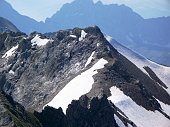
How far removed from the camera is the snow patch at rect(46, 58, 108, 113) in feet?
376

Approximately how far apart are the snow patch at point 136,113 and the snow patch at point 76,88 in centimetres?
703

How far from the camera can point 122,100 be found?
118m

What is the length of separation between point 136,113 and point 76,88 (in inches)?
646

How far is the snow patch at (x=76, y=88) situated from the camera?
115 metres

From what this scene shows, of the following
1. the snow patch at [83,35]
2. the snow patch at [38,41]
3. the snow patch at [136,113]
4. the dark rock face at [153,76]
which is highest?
the snow patch at [38,41]

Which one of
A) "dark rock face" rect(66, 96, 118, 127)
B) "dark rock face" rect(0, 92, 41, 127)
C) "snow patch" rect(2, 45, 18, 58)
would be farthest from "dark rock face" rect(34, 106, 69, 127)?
"snow patch" rect(2, 45, 18, 58)

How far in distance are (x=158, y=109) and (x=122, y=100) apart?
15.9 metres

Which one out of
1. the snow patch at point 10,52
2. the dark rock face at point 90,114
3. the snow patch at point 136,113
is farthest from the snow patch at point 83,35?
the dark rock face at point 90,114

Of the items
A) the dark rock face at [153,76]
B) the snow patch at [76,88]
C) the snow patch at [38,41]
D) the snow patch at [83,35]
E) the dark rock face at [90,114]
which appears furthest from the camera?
the dark rock face at [153,76]

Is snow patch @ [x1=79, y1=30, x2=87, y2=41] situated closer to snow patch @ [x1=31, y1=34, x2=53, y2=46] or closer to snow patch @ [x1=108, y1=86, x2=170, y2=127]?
snow patch @ [x1=31, y1=34, x2=53, y2=46]

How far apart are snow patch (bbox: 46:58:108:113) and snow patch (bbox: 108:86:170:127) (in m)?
7.03

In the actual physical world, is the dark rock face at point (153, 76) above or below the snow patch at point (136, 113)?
above

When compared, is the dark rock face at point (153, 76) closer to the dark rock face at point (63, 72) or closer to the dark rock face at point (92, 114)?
the dark rock face at point (63, 72)

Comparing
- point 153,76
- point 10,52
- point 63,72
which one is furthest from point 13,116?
point 153,76
